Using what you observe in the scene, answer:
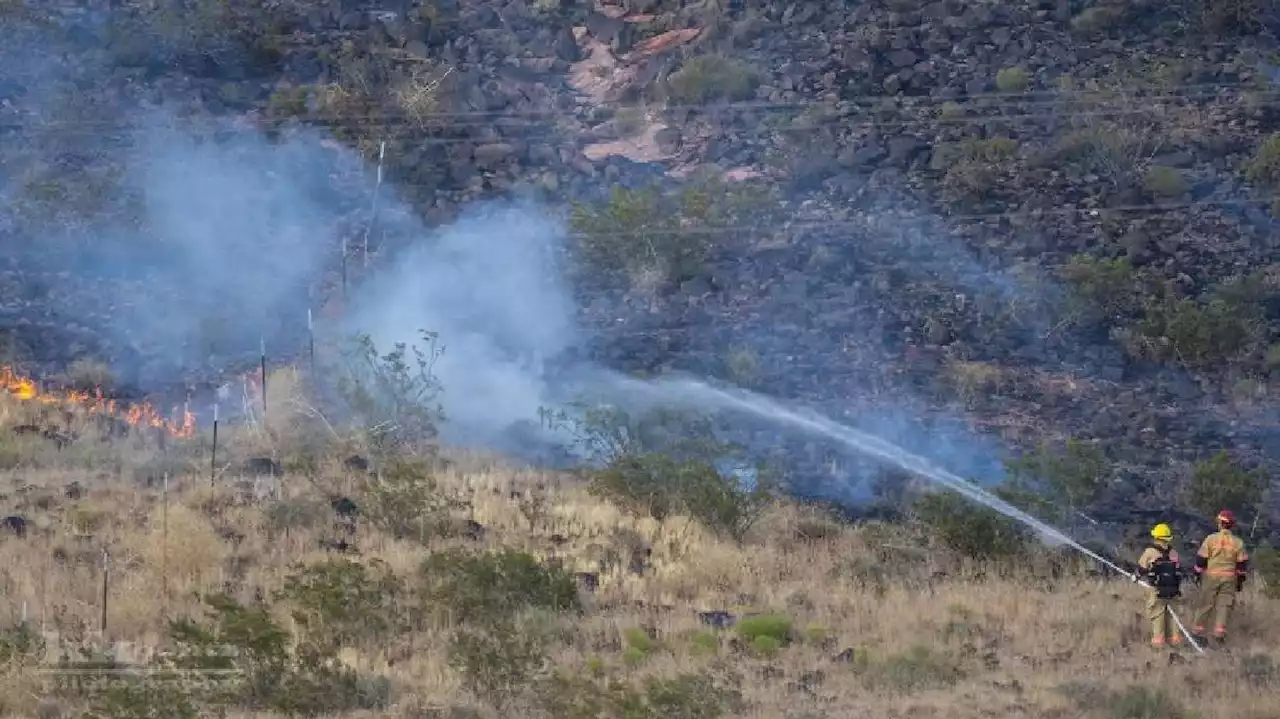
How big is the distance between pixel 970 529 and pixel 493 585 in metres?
4.93

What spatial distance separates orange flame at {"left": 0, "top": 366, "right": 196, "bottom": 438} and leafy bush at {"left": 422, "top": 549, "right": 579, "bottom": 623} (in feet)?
22.5

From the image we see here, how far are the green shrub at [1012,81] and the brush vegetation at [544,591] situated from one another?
34.1ft

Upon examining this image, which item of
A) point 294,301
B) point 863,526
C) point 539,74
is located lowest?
point 863,526

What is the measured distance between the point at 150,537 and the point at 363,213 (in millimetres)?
12699

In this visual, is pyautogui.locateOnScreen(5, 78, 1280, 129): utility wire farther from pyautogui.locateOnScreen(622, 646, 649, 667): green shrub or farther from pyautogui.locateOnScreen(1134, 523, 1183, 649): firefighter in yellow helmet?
pyautogui.locateOnScreen(622, 646, 649, 667): green shrub

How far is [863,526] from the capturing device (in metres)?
17.6

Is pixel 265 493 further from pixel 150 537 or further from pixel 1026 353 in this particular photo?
pixel 1026 353

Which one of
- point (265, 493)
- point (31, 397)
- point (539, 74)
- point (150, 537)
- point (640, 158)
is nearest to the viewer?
point (150, 537)

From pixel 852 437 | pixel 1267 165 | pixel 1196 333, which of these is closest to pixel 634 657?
pixel 852 437

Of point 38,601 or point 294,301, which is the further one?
point 294,301

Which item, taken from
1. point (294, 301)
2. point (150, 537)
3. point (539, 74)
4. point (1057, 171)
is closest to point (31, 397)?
point (294, 301)

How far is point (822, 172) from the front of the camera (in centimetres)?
2711

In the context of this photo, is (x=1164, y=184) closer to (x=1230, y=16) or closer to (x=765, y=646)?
(x=1230, y=16)

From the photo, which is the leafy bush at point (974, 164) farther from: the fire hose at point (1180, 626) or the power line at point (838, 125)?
the fire hose at point (1180, 626)
